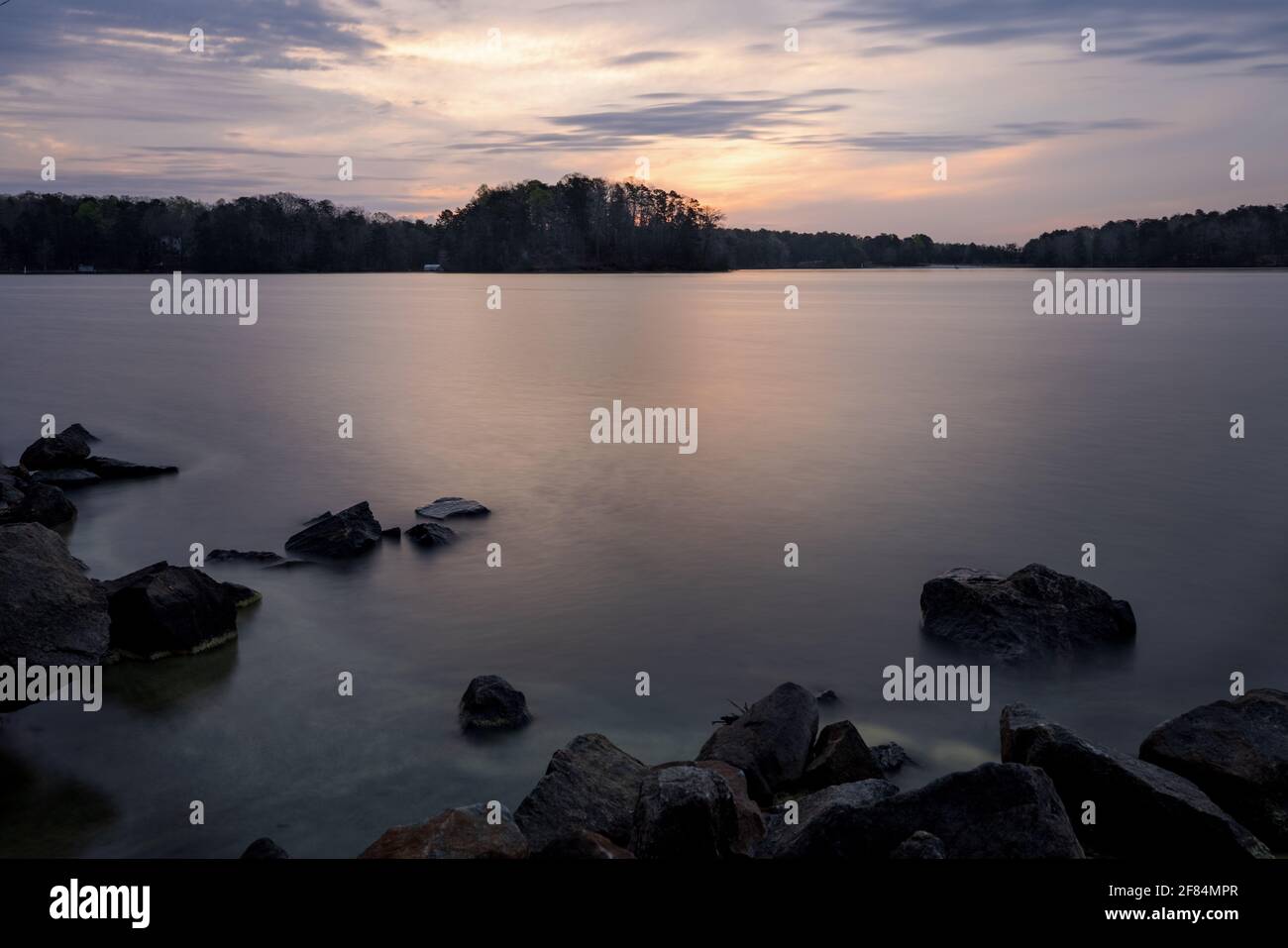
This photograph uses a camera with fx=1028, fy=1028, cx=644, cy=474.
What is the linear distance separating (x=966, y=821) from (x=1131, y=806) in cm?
163

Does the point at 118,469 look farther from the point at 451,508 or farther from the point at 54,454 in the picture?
the point at 451,508

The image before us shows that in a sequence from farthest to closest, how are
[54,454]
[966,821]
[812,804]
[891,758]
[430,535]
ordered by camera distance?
[54,454]
[430,535]
[891,758]
[812,804]
[966,821]

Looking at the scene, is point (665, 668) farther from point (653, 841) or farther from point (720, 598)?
point (653, 841)

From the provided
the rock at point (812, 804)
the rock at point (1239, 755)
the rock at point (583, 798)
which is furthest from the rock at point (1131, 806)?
the rock at point (583, 798)

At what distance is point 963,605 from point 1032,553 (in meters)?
4.77

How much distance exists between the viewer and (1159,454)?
23984 millimetres

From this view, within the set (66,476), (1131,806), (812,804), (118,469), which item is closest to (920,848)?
(812,804)

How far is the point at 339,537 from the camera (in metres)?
15.4

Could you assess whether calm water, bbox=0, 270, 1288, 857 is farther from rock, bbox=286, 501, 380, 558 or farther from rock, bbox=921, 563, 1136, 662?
rock, bbox=286, 501, 380, 558

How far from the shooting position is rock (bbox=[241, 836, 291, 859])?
7.06 m

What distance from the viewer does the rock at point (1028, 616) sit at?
1130 cm

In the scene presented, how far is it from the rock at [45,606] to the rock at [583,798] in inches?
182

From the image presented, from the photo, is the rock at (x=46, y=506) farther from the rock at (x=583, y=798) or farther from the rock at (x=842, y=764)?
the rock at (x=842, y=764)

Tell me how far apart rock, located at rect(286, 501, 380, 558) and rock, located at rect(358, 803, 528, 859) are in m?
8.83
